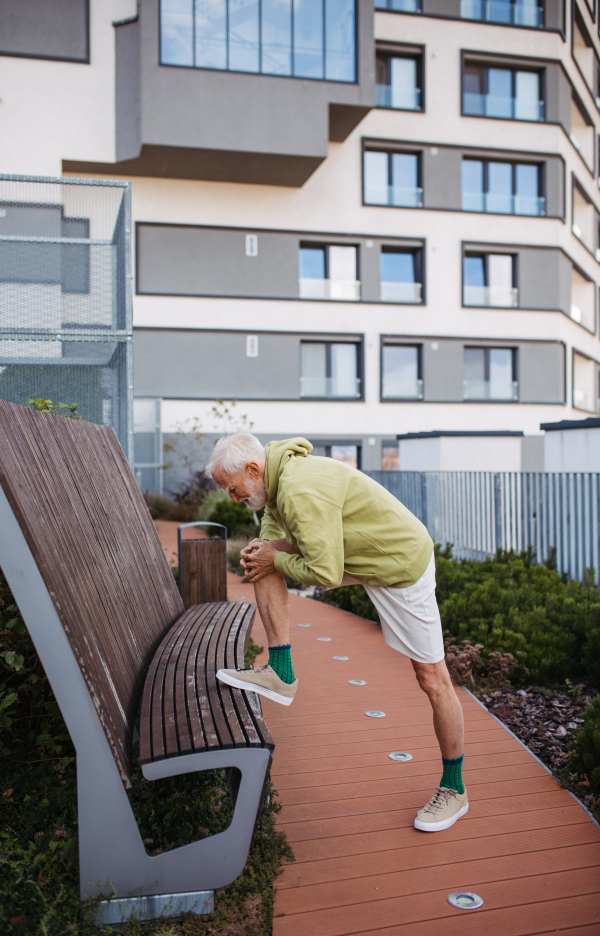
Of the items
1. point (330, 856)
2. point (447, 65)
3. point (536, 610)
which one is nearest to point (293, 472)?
point (330, 856)

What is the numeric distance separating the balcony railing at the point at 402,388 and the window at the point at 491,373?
188 cm

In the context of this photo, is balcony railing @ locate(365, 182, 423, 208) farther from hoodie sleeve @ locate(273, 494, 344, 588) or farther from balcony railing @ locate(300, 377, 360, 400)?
hoodie sleeve @ locate(273, 494, 344, 588)

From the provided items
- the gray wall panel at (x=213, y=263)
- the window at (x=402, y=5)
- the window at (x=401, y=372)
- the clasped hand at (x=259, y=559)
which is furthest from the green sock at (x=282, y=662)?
the window at (x=402, y=5)

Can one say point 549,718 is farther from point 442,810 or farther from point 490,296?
point 490,296

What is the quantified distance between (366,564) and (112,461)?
6.07 ft

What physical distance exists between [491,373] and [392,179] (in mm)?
7390

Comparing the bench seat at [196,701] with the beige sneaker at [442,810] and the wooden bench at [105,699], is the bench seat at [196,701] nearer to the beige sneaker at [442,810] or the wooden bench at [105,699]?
the wooden bench at [105,699]

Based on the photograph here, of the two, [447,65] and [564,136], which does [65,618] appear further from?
[564,136]

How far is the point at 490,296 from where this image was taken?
79.0ft

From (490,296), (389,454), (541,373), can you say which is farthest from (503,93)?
(389,454)

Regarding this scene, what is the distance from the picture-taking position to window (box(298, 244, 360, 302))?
22.8 m

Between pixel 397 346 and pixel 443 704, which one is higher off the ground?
pixel 397 346

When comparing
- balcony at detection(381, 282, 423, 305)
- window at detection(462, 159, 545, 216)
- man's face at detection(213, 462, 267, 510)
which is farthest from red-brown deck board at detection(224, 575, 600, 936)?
window at detection(462, 159, 545, 216)

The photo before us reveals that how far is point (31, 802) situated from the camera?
302cm
